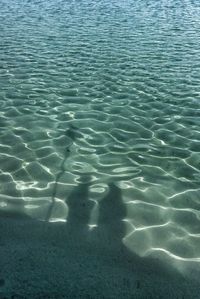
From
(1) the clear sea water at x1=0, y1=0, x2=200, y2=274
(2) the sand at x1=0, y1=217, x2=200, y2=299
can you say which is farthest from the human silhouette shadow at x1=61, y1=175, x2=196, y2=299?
(1) the clear sea water at x1=0, y1=0, x2=200, y2=274

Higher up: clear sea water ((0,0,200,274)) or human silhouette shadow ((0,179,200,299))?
human silhouette shadow ((0,179,200,299))

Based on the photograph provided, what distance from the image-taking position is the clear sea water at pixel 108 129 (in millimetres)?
7586

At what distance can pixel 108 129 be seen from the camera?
1126cm

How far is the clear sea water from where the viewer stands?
7586 mm

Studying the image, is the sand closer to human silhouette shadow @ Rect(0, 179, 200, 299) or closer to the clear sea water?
human silhouette shadow @ Rect(0, 179, 200, 299)

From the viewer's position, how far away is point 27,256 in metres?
6.30

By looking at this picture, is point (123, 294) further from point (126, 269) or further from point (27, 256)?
point (27, 256)

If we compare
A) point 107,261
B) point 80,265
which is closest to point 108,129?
point 107,261

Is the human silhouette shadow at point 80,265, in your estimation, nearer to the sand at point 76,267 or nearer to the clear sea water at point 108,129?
the sand at point 76,267

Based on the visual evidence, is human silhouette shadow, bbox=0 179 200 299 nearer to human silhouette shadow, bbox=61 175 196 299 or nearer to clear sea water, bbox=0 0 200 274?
human silhouette shadow, bbox=61 175 196 299

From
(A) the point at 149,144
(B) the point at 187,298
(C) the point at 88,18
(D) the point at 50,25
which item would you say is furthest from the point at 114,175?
(C) the point at 88,18

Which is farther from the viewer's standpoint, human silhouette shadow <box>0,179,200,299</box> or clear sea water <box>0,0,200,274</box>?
clear sea water <box>0,0,200,274</box>

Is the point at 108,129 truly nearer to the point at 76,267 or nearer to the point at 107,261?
the point at 107,261

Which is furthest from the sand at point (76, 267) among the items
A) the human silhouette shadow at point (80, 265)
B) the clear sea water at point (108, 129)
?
the clear sea water at point (108, 129)
